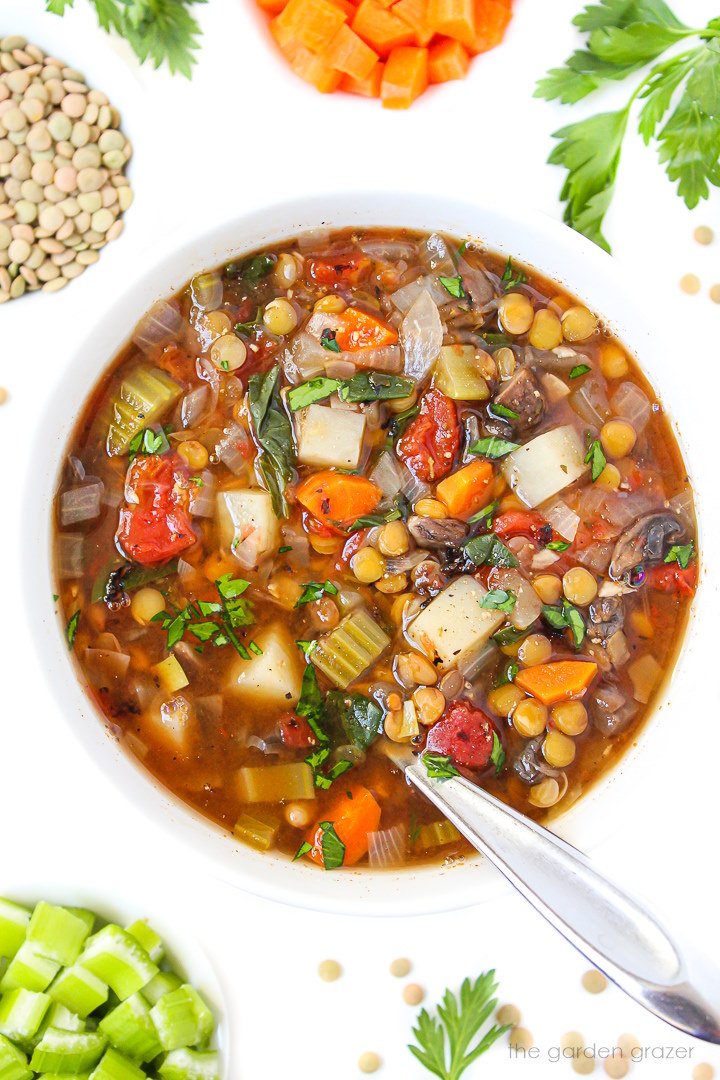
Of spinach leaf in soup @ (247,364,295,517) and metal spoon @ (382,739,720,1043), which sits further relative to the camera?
spinach leaf in soup @ (247,364,295,517)

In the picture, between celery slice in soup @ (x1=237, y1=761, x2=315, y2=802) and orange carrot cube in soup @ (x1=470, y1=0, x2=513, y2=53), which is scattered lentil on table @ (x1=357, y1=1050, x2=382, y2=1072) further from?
orange carrot cube in soup @ (x1=470, y1=0, x2=513, y2=53)

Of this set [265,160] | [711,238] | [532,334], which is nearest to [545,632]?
[532,334]

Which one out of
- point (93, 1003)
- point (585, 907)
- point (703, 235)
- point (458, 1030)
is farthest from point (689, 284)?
point (93, 1003)

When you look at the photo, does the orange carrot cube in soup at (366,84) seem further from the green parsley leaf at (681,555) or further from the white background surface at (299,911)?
the green parsley leaf at (681,555)

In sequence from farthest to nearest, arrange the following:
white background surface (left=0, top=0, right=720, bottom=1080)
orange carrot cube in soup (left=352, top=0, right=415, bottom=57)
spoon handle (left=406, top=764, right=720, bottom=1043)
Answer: orange carrot cube in soup (left=352, top=0, right=415, bottom=57)
white background surface (left=0, top=0, right=720, bottom=1080)
spoon handle (left=406, top=764, right=720, bottom=1043)

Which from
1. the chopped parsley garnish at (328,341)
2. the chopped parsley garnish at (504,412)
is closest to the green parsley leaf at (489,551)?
the chopped parsley garnish at (504,412)

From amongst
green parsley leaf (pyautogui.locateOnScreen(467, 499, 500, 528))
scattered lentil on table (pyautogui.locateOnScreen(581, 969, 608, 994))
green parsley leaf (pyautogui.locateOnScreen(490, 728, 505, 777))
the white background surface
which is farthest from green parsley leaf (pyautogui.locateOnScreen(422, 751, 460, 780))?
scattered lentil on table (pyautogui.locateOnScreen(581, 969, 608, 994))

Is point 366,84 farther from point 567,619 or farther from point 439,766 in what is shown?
point 439,766
